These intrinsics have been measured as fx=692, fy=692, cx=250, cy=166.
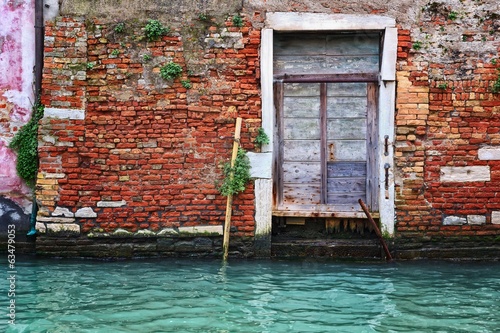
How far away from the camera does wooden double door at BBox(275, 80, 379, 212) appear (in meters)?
7.83

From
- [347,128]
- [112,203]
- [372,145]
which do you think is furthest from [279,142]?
[112,203]

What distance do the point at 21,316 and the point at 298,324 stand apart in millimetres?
2088

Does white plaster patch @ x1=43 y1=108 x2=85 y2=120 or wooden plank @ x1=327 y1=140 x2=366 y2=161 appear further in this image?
wooden plank @ x1=327 y1=140 x2=366 y2=161

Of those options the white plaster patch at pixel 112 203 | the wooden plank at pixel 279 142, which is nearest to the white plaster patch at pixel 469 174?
the wooden plank at pixel 279 142

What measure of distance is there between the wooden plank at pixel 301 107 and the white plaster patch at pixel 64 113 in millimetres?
2265

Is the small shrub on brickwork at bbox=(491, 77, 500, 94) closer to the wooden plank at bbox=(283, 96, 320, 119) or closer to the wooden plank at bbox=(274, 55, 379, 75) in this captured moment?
the wooden plank at bbox=(274, 55, 379, 75)

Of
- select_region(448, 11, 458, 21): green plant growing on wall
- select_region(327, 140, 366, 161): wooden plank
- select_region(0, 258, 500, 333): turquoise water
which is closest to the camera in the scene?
select_region(0, 258, 500, 333): turquoise water

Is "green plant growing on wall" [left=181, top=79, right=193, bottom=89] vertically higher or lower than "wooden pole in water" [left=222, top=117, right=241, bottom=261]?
higher

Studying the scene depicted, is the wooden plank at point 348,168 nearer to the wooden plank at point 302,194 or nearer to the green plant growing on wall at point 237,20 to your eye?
the wooden plank at point 302,194

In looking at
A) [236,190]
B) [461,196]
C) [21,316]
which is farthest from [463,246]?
[21,316]

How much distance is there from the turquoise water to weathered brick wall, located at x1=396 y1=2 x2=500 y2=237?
62cm

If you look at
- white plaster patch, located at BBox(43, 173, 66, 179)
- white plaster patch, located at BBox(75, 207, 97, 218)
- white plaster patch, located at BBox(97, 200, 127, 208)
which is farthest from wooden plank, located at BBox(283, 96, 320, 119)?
white plaster patch, located at BBox(43, 173, 66, 179)

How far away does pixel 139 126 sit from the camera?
754 cm

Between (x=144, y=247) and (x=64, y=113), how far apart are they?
5.57 feet
